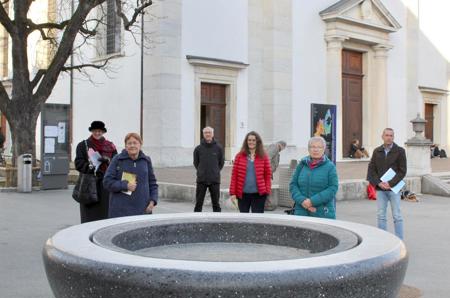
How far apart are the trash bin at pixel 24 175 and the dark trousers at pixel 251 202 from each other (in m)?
9.30

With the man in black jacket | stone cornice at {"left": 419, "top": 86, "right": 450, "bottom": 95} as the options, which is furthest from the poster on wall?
stone cornice at {"left": 419, "top": 86, "right": 450, "bottom": 95}

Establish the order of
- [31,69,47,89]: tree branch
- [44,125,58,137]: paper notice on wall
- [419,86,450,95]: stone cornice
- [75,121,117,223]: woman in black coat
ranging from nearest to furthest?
[75,121,117,223]: woman in black coat, [44,125,58,137]: paper notice on wall, [31,69,47,89]: tree branch, [419,86,450,95]: stone cornice

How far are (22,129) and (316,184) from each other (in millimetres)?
12914

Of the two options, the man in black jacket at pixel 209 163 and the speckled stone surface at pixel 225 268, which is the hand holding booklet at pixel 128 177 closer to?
the speckled stone surface at pixel 225 268

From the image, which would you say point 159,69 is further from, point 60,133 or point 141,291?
point 141,291

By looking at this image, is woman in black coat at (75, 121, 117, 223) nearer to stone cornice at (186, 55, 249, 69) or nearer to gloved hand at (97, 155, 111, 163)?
gloved hand at (97, 155, 111, 163)

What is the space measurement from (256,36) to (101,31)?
7.01m

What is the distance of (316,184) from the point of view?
6230 millimetres

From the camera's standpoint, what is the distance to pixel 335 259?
10.6 ft

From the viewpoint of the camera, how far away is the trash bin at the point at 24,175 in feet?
52.3

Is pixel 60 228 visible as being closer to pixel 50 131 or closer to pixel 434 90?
pixel 50 131

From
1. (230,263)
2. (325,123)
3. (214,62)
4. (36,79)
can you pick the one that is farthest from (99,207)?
(214,62)

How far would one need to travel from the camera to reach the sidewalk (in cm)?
650

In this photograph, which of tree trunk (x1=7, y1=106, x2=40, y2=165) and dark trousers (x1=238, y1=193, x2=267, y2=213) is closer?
dark trousers (x1=238, y1=193, x2=267, y2=213)
